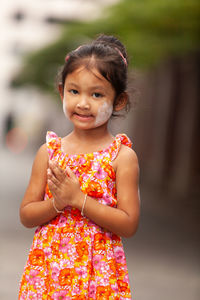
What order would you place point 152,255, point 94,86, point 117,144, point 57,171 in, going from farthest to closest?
point 152,255
point 117,144
point 94,86
point 57,171

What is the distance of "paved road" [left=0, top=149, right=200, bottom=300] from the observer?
727 cm

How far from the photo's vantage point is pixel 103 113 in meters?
3.12

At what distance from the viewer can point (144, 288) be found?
7.40m

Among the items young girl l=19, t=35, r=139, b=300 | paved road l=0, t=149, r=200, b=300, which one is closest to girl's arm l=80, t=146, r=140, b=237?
young girl l=19, t=35, r=139, b=300

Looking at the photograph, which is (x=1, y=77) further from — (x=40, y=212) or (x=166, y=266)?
(x=40, y=212)

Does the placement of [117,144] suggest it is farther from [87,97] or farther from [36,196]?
[36,196]

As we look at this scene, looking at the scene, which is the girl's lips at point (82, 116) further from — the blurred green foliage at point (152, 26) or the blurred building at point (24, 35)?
the blurred building at point (24, 35)

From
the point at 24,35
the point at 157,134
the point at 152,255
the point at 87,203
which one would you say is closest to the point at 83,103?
the point at 87,203

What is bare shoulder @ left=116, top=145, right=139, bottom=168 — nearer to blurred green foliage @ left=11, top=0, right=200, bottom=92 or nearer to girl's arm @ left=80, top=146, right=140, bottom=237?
girl's arm @ left=80, top=146, right=140, bottom=237

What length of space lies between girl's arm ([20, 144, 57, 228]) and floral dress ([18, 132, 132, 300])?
0.04 meters

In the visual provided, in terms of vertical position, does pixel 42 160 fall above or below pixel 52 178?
above

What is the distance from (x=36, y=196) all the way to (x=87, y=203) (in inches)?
11.2

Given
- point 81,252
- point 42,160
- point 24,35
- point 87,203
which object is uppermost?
point 24,35

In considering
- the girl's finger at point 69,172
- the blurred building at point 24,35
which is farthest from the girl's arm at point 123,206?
the blurred building at point 24,35
